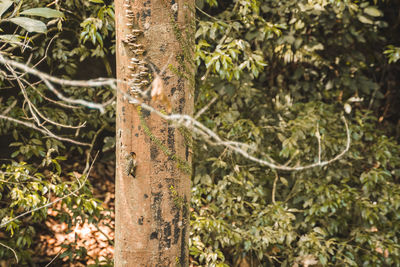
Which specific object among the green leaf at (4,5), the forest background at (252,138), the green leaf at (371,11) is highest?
the green leaf at (371,11)

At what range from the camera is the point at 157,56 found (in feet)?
3.16

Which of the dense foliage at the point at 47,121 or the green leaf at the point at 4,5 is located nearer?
the green leaf at the point at 4,5

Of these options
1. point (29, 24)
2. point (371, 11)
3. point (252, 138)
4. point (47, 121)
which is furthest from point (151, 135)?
point (371, 11)

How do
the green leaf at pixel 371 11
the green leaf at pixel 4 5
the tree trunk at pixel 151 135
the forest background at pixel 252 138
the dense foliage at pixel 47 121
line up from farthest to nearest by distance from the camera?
the green leaf at pixel 371 11
the forest background at pixel 252 138
the dense foliage at pixel 47 121
the green leaf at pixel 4 5
the tree trunk at pixel 151 135

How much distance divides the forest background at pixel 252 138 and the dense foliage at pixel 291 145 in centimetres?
1

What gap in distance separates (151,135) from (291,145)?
155cm

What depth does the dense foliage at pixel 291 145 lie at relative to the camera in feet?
7.15

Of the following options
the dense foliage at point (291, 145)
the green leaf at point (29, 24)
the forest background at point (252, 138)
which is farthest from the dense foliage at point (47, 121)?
the dense foliage at point (291, 145)

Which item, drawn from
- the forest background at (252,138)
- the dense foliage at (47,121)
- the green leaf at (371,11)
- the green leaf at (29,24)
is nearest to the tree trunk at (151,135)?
the green leaf at (29,24)

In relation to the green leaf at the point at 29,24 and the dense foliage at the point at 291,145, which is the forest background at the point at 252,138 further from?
the green leaf at the point at 29,24

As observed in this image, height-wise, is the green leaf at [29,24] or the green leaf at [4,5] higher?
the green leaf at [4,5]

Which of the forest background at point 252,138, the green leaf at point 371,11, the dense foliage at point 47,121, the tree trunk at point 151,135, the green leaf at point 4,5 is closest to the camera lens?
the tree trunk at point 151,135

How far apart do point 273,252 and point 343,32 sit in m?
1.86

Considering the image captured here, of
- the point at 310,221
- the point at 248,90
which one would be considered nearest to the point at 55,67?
the point at 248,90
